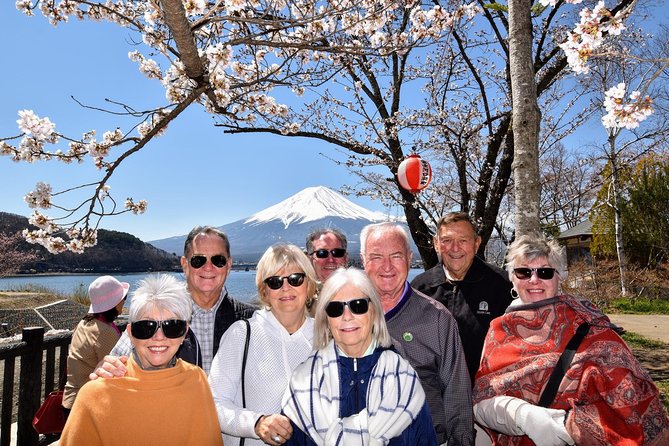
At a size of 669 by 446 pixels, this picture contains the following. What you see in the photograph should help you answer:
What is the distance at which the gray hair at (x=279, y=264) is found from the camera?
2.50 meters

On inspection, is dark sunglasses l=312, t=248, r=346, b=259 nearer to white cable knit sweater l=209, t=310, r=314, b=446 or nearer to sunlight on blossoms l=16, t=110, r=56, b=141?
white cable knit sweater l=209, t=310, r=314, b=446

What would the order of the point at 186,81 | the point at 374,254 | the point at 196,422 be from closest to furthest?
the point at 196,422, the point at 374,254, the point at 186,81

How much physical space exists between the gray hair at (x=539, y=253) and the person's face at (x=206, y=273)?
1940mm

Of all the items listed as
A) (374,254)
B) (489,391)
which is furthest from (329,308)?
(489,391)

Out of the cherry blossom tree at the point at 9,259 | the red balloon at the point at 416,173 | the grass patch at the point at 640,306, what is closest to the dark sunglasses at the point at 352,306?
the red balloon at the point at 416,173

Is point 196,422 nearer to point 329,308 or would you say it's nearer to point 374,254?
point 329,308

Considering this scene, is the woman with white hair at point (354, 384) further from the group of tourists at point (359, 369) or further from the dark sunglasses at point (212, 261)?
the dark sunglasses at point (212, 261)

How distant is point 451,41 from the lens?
9.64 metres

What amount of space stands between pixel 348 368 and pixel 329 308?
305 mm

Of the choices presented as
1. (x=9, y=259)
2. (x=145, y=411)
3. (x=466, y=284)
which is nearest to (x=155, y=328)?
(x=145, y=411)

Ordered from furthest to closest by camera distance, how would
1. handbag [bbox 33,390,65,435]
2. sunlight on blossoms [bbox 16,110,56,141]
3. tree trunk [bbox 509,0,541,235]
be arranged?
sunlight on blossoms [bbox 16,110,56,141] < tree trunk [bbox 509,0,541,235] < handbag [bbox 33,390,65,435]

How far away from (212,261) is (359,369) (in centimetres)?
134

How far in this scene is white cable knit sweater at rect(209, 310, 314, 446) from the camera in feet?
7.27

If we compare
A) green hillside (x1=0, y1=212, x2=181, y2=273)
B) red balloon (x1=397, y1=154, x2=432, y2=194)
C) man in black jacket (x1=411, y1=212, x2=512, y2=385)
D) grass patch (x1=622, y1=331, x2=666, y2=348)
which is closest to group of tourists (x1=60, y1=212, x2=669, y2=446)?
man in black jacket (x1=411, y1=212, x2=512, y2=385)
